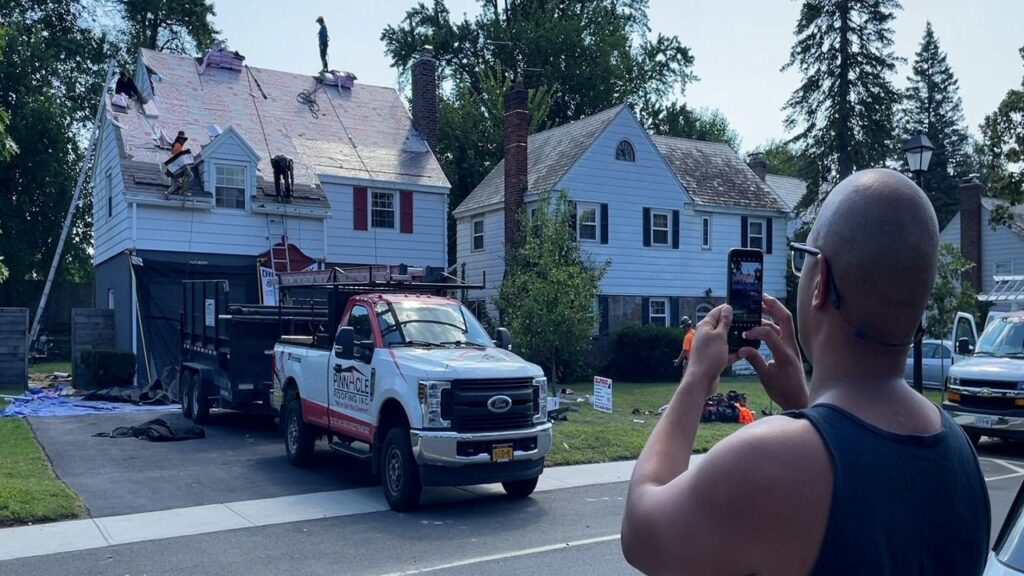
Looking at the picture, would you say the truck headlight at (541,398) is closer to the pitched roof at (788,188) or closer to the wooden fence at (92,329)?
the wooden fence at (92,329)

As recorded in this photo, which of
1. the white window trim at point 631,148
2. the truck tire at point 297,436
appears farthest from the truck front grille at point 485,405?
the white window trim at point 631,148

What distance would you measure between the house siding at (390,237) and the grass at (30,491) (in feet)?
43.0

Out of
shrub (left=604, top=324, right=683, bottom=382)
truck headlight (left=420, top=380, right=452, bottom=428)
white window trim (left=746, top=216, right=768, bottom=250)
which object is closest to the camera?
truck headlight (left=420, top=380, right=452, bottom=428)

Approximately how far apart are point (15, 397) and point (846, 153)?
1392 inches

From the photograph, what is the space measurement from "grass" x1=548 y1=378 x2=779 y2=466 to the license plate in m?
2.40

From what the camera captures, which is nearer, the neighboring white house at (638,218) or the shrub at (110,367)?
the shrub at (110,367)

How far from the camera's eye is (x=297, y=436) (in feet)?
41.4

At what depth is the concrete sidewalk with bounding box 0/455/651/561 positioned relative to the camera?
28.1ft

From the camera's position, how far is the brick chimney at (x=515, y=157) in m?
27.6

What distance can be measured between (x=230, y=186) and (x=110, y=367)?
222 inches

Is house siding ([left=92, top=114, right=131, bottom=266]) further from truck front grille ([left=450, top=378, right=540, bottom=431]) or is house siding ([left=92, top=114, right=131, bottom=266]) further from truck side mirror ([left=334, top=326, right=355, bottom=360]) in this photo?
truck front grille ([left=450, top=378, right=540, bottom=431])

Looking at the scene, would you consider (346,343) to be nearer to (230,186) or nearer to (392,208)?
(230,186)

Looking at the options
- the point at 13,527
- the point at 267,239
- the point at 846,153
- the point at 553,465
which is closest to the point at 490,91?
the point at 846,153

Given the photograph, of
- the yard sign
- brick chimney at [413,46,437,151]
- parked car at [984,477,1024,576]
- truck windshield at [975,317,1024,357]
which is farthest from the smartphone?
brick chimney at [413,46,437,151]
